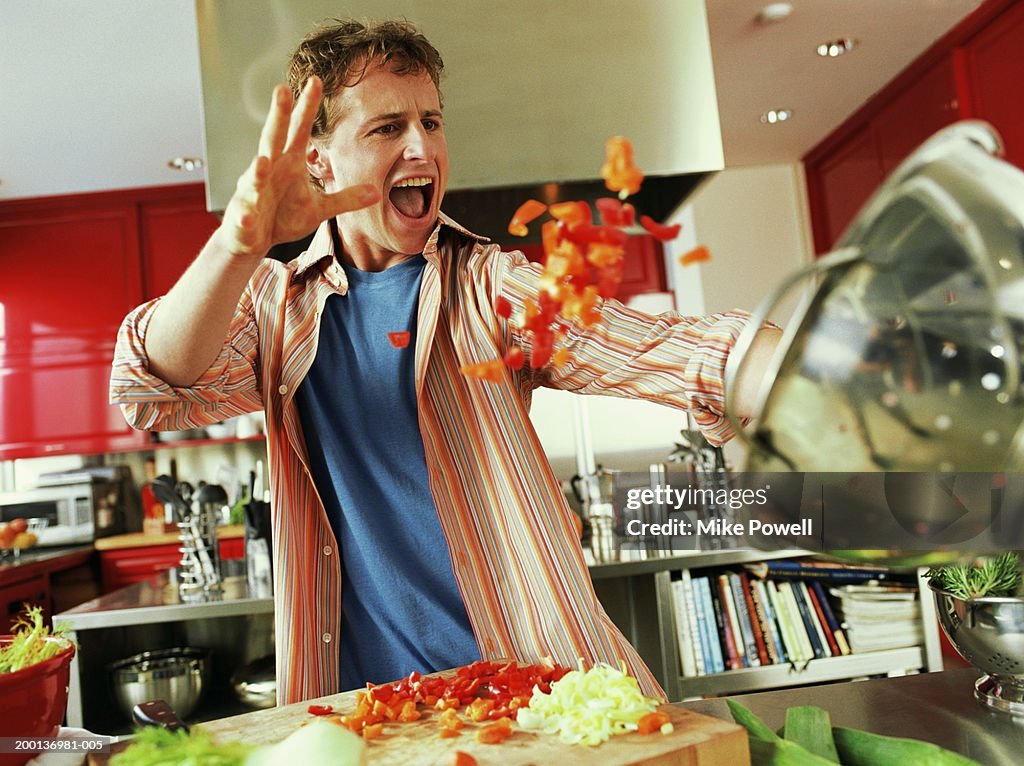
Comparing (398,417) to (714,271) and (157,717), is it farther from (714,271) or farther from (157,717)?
(714,271)

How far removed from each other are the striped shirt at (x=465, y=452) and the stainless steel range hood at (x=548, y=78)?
1.15 m

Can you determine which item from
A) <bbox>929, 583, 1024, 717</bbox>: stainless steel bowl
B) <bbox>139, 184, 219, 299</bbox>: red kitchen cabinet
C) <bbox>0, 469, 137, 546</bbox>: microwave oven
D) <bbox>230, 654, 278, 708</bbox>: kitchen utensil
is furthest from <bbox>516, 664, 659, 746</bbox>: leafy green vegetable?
<bbox>139, 184, 219, 299</bbox>: red kitchen cabinet

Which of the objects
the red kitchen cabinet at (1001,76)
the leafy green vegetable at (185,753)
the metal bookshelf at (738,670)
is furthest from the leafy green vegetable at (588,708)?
the red kitchen cabinet at (1001,76)

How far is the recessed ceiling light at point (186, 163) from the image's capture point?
14.5 feet

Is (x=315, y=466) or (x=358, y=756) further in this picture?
(x=315, y=466)

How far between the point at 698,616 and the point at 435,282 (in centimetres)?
163

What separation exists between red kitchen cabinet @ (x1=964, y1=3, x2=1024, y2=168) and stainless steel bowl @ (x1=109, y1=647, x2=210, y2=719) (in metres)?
3.21

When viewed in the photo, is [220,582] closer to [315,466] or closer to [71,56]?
[315,466]

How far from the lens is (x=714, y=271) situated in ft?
15.9

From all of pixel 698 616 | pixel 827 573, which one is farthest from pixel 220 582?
pixel 827 573

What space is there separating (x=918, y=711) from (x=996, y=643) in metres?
0.12

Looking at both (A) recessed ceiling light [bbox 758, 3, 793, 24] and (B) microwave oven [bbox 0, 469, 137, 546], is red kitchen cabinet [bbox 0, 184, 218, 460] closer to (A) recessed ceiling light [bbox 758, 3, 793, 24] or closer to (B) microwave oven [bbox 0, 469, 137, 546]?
(B) microwave oven [bbox 0, 469, 137, 546]

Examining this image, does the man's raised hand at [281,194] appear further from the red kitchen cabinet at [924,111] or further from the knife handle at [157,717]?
the red kitchen cabinet at [924,111]

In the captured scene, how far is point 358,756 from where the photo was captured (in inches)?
26.1
